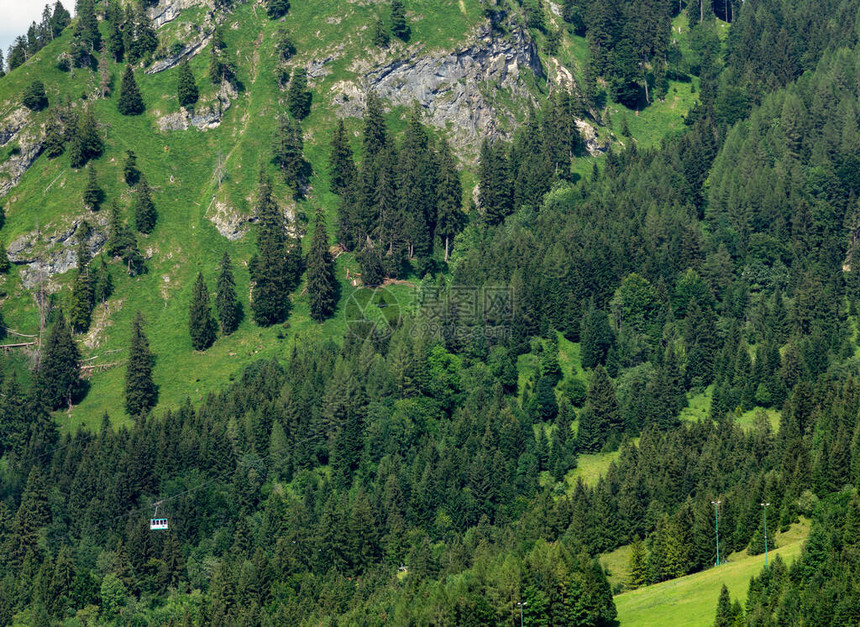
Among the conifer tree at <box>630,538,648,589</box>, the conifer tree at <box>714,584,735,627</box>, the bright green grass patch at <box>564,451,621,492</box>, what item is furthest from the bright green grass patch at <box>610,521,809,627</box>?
the bright green grass patch at <box>564,451,621,492</box>

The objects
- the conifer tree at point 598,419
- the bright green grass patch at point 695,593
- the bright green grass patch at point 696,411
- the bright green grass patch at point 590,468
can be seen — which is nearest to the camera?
the bright green grass patch at point 695,593

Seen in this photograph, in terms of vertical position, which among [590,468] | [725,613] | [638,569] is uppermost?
[725,613]

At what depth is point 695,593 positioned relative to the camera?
143125 mm

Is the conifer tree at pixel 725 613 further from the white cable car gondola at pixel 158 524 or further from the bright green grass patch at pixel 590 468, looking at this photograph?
the white cable car gondola at pixel 158 524

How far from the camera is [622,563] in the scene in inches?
6486

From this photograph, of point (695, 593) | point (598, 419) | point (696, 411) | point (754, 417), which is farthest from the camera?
point (696, 411)

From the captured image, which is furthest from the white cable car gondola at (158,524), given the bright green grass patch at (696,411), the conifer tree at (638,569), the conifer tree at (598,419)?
the bright green grass patch at (696,411)

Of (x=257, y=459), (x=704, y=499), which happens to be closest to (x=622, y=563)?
(x=704, y=499)

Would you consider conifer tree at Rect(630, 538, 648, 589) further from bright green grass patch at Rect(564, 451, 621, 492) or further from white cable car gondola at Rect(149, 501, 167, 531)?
white cable car gondola at Rect(149, 501, 167, 531)

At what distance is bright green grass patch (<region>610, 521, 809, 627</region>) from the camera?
13725 centimetres

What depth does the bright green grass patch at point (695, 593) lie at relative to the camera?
5404 inches

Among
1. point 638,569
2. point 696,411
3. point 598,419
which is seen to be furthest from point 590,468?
point 638,569

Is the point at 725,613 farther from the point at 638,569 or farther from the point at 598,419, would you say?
the point at 598,419

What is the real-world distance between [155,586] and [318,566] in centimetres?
2400
